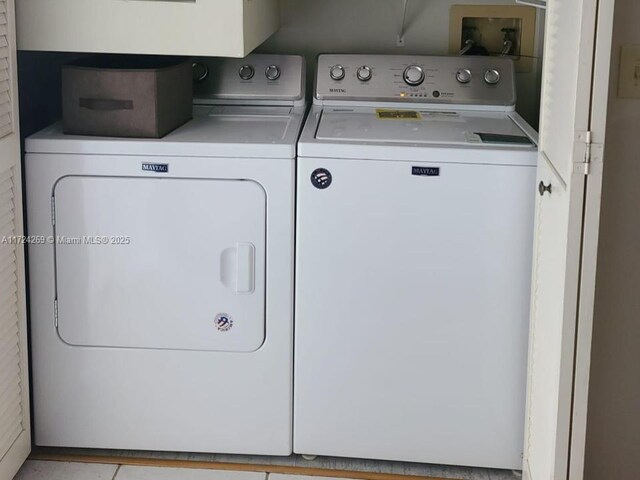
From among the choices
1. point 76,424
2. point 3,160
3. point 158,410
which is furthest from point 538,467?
point 3,160

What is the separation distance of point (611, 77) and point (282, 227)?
942 millimetres

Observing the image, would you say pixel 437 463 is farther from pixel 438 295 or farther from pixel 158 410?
pixel 158 410

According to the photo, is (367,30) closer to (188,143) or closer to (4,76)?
(188,143)

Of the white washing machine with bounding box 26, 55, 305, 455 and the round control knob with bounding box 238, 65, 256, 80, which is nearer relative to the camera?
the white washing machine with bounding box 26, 55, 305, 455

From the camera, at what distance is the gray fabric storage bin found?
248cm

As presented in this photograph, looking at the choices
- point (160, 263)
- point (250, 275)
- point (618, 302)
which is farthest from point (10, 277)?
point (618, 302)

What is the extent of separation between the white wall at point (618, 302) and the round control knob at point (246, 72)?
1.42m

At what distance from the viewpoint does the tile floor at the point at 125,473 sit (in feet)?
8.57

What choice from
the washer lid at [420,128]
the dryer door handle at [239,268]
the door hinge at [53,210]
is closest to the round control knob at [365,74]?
the washer lid at [420,128]

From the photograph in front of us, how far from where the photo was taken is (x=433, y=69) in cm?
303

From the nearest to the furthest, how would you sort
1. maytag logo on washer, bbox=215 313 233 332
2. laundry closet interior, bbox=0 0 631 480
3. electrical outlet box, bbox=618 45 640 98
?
electrical outlet box, bbox=618 45 640 98 < laundry closet interior, bbox=0 0 631 480 < maytag logo on washer, bbox=215 313 233 332

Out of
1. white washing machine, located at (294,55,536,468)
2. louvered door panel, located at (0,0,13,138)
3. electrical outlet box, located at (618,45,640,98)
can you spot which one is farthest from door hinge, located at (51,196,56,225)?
electrical outlet box, located at (618,45,640,98)

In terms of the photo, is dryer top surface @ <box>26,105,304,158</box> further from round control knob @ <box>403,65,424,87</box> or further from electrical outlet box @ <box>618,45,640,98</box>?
electrical outlet box @ <box>618,45,640,98</box>

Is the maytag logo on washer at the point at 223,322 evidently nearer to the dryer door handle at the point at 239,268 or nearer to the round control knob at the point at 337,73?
the dryer door handle at the point at 239,268
